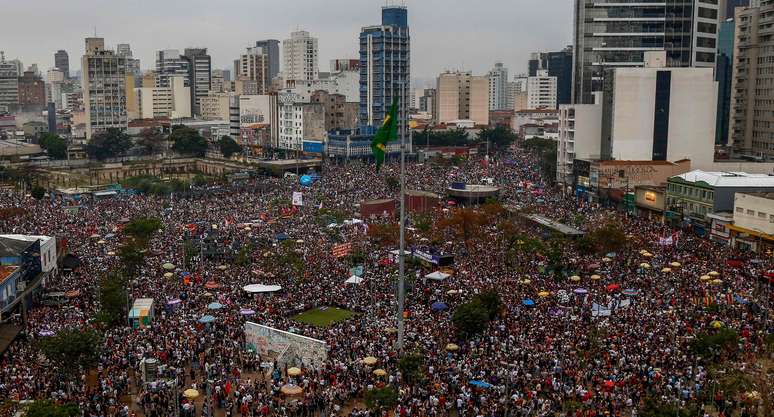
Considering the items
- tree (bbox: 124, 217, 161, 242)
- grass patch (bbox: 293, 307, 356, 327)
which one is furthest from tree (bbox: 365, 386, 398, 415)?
tree (bbox: 124, 217, 161, 242)

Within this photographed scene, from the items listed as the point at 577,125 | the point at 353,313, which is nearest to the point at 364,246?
the point at 353,313

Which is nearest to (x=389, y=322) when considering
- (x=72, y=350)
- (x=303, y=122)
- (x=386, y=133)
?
(x=386, y=133)

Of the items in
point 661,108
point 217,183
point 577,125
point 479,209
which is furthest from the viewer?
point 217,183

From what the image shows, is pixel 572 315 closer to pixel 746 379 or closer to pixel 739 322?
pixel 739 322

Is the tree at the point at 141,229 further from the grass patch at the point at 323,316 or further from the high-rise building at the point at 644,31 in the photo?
the high-rise building at the point at 644,31

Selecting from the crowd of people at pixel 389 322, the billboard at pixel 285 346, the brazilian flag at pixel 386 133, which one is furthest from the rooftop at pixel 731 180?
the billboard at pixel 285 346

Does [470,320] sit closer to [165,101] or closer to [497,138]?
[497,138]

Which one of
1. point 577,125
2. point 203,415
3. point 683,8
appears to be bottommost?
point 203,415
